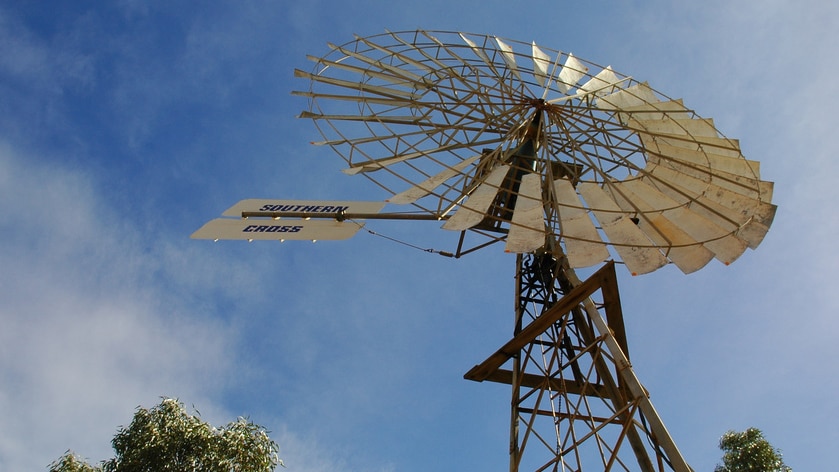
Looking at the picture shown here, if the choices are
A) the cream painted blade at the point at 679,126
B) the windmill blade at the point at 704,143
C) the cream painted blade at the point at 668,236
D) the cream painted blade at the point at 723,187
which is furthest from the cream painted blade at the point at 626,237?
the cream painted blade at the point at 679,126

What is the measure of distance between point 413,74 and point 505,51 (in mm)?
2445

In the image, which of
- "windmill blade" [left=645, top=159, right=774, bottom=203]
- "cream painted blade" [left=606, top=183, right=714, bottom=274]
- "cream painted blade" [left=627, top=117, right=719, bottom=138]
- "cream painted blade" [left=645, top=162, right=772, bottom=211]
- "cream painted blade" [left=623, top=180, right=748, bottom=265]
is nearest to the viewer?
"cream painted blade" [left=606, top=183, right=714, bottom=274]

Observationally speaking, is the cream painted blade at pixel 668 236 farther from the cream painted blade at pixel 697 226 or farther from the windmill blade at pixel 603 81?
the windmill blade at pixel 603 81

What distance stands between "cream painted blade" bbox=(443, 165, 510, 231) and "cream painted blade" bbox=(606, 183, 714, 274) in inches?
83.4

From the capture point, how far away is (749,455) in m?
20.2

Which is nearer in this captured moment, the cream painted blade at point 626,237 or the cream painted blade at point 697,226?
the cream painted blade at point 626,237

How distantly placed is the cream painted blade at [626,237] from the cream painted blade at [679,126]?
2860 millimetres

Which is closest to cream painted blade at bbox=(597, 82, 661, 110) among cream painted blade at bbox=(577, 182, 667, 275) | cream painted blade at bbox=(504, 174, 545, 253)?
cream painted blade at bbox=(577, 182, 667, 275)

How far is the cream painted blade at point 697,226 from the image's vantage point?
12.2m

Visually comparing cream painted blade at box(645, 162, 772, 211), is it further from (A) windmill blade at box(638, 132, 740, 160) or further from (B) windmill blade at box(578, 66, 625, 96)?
(B) windmill blade at box(578, 66, 625, 96)

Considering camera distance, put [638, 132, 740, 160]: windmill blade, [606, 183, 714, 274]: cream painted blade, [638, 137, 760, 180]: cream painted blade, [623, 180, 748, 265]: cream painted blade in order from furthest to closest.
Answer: [638, 132, 740, 160]: windmill blade → [638, 137, 760, 180]: cream painted blade → [623, 180, 748, 265]: cream painted blade → [606, 183, 714, 274]: cream painted blade

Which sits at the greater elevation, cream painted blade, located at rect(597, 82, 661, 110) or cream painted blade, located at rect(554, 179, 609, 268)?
cream painted blade, located at rect(597, 82, 661, 110)

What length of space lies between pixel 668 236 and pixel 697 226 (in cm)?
50

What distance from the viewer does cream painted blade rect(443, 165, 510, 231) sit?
37.1ft
